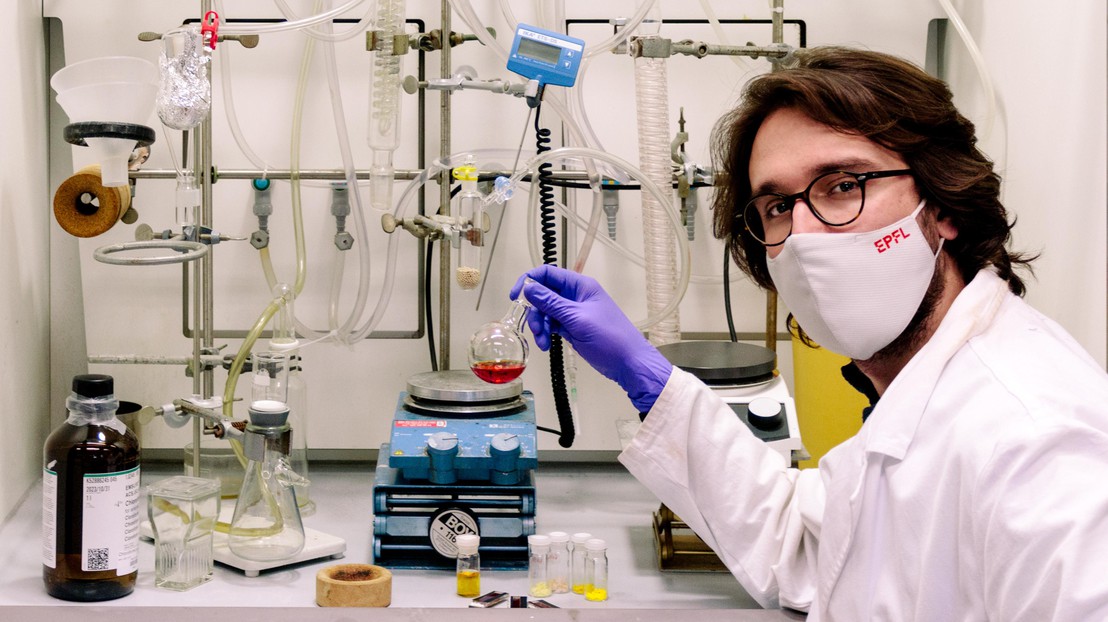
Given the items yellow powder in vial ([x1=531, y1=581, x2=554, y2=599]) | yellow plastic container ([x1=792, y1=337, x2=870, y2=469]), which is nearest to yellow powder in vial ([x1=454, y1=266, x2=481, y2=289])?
yellow powder in vial ([x1=531, y1=581, x2=554, y2=599])

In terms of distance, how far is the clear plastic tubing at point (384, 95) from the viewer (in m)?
1.90

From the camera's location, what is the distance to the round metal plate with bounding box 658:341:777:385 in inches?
70.8

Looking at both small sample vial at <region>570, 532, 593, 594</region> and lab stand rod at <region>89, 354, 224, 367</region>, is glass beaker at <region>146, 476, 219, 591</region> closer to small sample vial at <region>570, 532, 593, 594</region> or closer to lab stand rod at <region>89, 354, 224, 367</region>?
lab stand rod at <region>89, 354, 224, 367</region>

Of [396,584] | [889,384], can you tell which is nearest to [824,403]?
[889,384]

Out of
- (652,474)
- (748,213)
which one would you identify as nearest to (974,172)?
(748,213)

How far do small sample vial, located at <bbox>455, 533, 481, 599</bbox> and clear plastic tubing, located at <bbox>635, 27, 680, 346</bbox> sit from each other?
0.61m

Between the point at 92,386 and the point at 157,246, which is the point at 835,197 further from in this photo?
the point at 92,386

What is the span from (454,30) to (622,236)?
0.55 m

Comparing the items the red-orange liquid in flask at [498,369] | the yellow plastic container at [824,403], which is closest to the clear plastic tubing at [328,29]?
the red-orange liquid in flask at [498,369]

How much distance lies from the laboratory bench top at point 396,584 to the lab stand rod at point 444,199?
13.3 inches

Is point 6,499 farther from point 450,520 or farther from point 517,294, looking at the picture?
point 517,294

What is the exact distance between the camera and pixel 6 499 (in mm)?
1770

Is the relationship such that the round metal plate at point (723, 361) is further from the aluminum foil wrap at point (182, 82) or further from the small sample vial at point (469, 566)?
the aluminum foil wrap at point (182, 82)

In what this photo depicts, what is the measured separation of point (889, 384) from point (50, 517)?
46.6 inches
